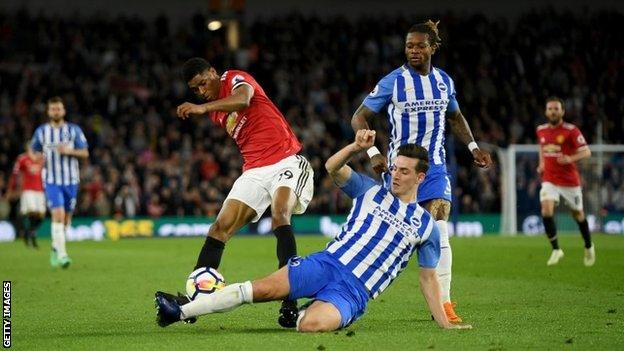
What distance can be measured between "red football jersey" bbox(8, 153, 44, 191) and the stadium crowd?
283 cm

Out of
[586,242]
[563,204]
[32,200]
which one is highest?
[32,200]

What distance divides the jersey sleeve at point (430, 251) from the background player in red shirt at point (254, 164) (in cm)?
134

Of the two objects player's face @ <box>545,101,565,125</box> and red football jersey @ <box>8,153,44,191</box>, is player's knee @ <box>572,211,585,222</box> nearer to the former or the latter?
player's face @ <box>545,101,565,125</box>

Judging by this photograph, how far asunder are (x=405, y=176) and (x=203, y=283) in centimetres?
174

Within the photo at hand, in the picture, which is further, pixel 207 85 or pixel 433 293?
pixel 207 85

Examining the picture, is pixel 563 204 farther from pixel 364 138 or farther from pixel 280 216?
pixel 364 138

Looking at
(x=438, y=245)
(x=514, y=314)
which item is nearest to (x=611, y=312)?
(x=514, y=314)

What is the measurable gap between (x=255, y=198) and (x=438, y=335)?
93.7 inches

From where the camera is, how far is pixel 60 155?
650 inches

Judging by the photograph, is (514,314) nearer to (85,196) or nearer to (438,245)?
(438,245)

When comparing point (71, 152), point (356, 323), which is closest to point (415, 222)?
point (356, 323)

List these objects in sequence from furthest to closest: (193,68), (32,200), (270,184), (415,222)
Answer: (32,200), (270,184), (193,68), (415,222)

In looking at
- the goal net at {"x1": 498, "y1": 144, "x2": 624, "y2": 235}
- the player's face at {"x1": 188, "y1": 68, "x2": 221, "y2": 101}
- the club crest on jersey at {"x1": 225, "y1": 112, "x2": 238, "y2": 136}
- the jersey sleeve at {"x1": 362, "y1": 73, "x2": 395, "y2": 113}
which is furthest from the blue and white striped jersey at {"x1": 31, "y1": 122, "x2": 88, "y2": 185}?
the goal net at {"x1": 498, "y1": 144, "x2": 624, "y2": 235}

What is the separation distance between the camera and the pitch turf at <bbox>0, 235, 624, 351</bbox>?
746cm
